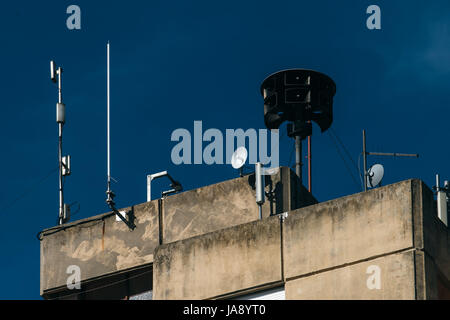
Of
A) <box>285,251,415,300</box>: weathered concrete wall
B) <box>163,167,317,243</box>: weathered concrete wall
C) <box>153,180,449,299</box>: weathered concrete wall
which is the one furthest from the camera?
<box>163,167,317,243</box>: weathered concrete wall

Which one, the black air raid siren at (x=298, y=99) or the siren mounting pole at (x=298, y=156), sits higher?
the black air raid siren at (x=298, y=99)

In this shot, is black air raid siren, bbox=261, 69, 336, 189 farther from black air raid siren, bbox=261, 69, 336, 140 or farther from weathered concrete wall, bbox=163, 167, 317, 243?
weathered concrete wall, bbox=163, 167, 317, 243

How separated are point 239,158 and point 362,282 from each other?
6450mm

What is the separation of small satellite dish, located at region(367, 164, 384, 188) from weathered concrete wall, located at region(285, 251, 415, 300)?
4337 millimetres

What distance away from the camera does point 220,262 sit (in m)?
31.0

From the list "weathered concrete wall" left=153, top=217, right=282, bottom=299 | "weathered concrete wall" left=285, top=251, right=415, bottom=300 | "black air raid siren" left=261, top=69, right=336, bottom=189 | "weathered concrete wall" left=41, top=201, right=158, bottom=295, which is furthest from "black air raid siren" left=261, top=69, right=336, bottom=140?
"weathered concrete wall" left=285, top=251, right=415, bottom=300

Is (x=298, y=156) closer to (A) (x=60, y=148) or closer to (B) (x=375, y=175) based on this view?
(B) (x=375, y=175)

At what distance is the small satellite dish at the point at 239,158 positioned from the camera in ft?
111

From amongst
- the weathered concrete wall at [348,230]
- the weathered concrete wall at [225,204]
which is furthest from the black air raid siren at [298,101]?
the weathered concrete wall at [348,230]

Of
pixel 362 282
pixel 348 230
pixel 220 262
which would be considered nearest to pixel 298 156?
pixel 220 262

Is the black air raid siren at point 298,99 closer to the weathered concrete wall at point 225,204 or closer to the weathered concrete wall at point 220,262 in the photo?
the weathered concrete wall at point 225,204

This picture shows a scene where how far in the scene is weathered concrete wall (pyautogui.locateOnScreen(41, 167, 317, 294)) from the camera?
33.9m

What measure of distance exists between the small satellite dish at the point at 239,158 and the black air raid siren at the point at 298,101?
3602mm
